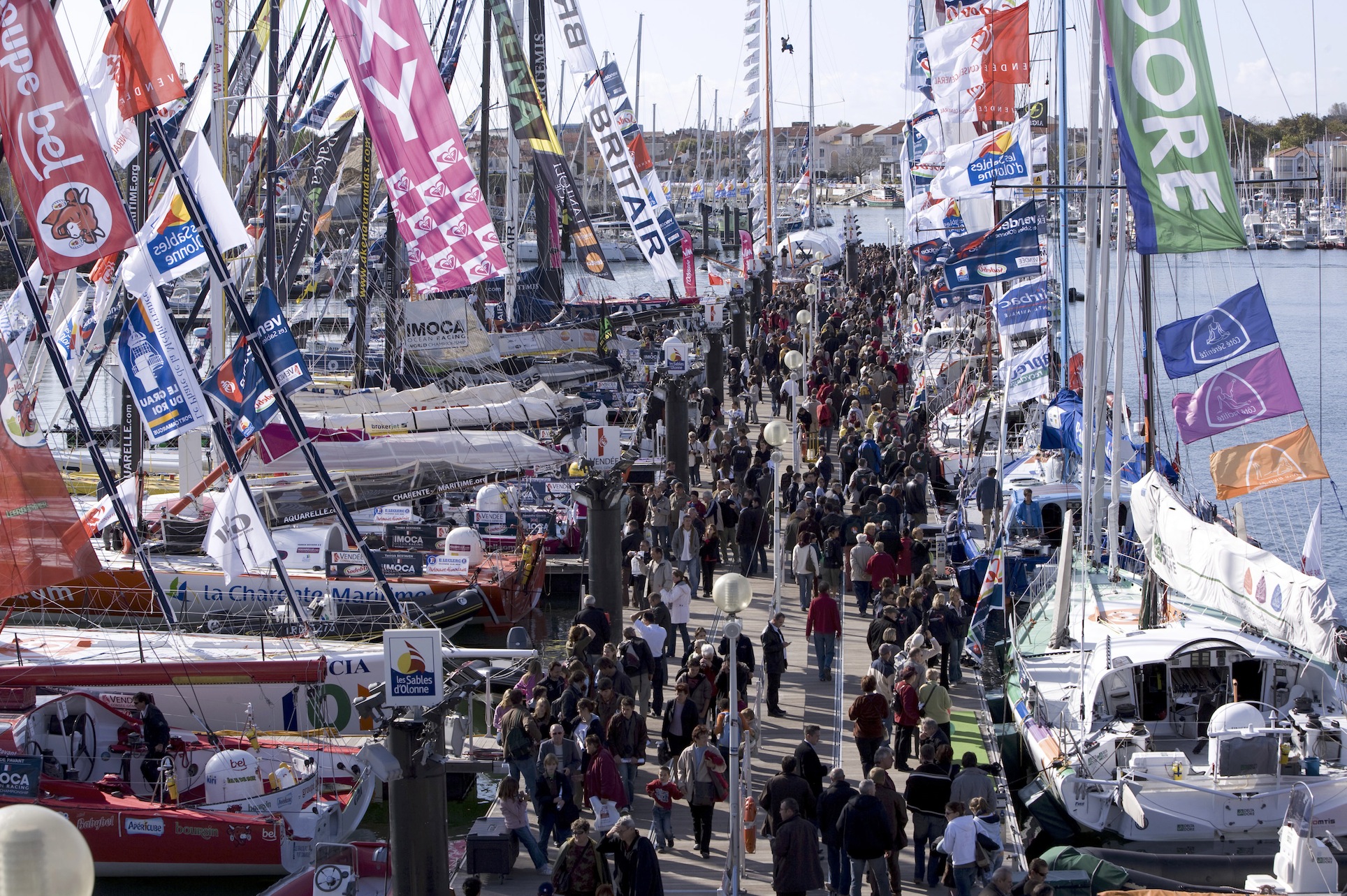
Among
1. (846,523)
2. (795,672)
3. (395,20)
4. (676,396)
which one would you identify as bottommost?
(795,672)

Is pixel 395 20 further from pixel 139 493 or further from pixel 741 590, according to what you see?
pixel 741 590

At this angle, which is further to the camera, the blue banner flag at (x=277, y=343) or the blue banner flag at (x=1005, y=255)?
the blue banner flag at (x=1005, y=255)

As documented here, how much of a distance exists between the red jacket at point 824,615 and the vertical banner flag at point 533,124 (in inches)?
825

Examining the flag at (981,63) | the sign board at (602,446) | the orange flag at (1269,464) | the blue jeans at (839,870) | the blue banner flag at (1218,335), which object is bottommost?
the blue jeans at (839,870)

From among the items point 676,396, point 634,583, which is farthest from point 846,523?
point 676,396

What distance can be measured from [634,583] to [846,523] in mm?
3016

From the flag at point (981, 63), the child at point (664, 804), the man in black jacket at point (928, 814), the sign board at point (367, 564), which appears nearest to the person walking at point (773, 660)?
the child at point (664, 804)

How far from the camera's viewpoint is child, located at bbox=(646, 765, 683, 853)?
12508mm

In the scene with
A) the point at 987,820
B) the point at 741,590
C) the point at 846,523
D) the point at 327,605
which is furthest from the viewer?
the point at 846,523

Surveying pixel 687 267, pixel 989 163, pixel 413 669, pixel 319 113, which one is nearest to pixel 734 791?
pixel 413 669

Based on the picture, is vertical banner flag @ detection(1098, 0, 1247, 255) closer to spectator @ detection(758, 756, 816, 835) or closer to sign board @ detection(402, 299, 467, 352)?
spectator @ detection(758, 756, 816, 835)

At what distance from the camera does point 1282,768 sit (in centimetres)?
1287

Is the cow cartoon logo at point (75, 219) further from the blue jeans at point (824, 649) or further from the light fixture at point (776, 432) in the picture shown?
the blue jeans at point (824, 649)

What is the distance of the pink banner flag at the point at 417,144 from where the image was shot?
18.9m
